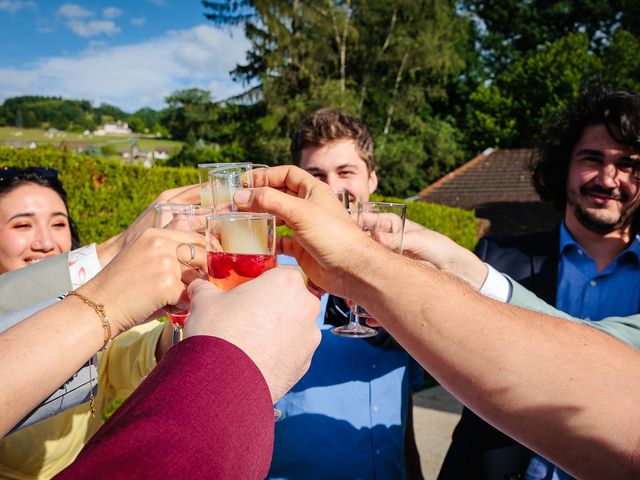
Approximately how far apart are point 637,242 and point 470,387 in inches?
99.1

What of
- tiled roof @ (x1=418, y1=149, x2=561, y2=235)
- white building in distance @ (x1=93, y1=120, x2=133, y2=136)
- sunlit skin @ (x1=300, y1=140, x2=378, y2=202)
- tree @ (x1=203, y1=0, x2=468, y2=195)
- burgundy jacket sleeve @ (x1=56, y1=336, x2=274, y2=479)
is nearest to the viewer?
burgundy jacket sleeve @ (x1=56, y1=336, x2=274, y2=479)

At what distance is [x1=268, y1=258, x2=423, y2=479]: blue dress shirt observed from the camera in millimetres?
2482

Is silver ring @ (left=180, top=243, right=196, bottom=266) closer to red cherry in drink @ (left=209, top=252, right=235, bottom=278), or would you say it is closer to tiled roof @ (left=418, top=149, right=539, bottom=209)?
red cherry in drink @ (left=209, top=252, right=235, bottom=278)

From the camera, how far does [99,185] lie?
7.79m

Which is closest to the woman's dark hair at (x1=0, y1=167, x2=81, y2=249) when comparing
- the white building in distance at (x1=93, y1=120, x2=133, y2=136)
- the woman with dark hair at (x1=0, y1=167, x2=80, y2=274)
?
the woman with dark hair at (x1=0, y1=167, x2=80, y2=274)

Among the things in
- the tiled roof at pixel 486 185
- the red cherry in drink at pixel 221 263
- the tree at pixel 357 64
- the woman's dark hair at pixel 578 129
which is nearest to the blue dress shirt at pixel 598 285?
the woman's dark hair at pixel 578 129

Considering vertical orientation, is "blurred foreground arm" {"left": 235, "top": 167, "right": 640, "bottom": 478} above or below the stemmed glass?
below

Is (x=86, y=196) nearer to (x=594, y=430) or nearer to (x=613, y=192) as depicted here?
(x=613, y=192)

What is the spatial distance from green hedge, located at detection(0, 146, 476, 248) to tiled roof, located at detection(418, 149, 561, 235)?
18506 mm

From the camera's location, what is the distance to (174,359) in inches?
41.6

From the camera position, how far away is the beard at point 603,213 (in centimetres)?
328

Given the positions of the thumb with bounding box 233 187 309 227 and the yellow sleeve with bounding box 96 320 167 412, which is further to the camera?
the yellow sleeve with bounding box 96 320 167 412

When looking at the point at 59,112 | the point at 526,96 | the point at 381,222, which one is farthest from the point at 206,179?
the point at 59,112

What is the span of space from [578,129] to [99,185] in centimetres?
675
